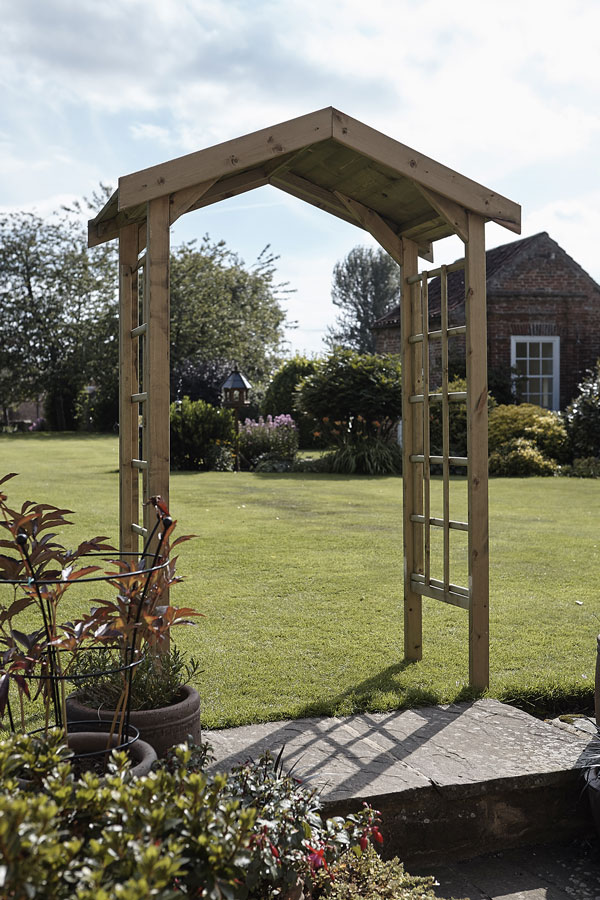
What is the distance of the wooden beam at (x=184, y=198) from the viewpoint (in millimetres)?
3414

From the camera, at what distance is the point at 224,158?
11.2ft

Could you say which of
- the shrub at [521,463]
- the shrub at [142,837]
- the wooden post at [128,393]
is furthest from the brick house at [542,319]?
the shrub at [142,837]

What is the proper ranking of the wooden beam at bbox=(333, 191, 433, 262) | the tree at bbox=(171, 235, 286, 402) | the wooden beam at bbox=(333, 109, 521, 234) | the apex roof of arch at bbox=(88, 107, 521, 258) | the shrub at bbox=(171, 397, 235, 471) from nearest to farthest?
the apex roof of arch at bbox=(88, 107, 521, 258) < the wooden beam at bbox=(333, 109, 521, 234) < the wooden beam at bbox=(333, 191, 433, 262) < the shrub at bbox=(171, 397, 235, 471) < the tree at bbox=(171, 235, 286, 402)

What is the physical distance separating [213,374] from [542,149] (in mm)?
15796

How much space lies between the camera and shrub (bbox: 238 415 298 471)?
16469mm

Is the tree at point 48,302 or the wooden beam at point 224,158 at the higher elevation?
the tree at point 48,302

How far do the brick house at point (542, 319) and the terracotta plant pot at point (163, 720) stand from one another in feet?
53.3

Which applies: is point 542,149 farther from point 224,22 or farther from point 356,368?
point 356,368

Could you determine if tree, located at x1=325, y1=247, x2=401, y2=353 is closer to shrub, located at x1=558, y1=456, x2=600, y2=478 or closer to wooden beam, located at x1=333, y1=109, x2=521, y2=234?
shrub, located at x1=558, y1=456, x2=600, y2=478

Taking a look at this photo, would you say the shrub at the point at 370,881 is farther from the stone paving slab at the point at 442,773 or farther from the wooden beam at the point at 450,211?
the wooden beam at the point at 450,211

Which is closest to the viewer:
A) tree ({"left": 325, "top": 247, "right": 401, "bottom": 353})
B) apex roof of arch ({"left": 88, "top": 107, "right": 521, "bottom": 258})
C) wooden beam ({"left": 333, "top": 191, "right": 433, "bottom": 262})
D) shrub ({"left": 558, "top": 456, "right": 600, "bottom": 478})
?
apex roof of arch ({"left": 88, "top": 107, "right": 521, "bottom": 258})

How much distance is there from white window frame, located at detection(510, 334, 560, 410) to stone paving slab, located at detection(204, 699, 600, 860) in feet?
52.6

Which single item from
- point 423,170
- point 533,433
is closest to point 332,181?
point 423,170

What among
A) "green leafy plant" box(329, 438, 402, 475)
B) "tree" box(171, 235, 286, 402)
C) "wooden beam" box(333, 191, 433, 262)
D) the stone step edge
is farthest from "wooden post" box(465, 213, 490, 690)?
"tree" box(171, 235, 286, 402)
